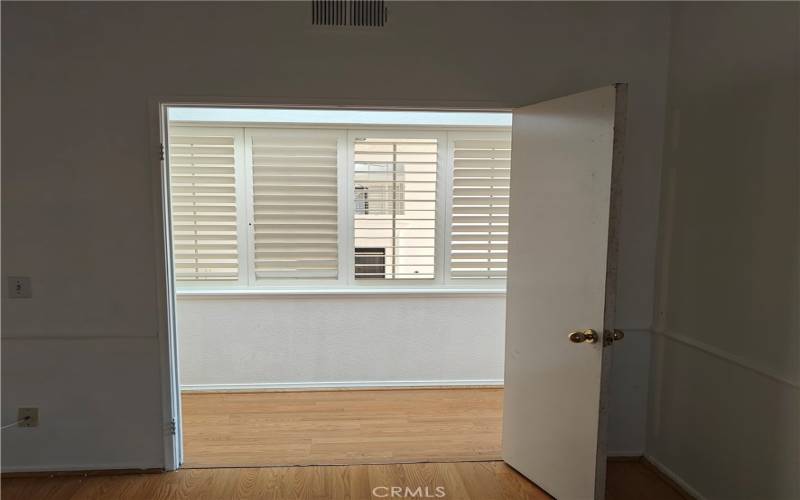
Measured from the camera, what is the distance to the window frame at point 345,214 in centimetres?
335

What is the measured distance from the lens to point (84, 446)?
7.58 ft

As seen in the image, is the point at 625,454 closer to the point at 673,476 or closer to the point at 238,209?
the point at 673,476

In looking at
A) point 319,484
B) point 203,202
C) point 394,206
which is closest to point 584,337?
point 319,484

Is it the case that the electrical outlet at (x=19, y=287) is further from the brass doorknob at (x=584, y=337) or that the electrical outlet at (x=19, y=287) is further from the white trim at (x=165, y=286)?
the brass doorknob at (x=584, y=337)

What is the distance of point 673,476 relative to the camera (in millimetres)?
2271

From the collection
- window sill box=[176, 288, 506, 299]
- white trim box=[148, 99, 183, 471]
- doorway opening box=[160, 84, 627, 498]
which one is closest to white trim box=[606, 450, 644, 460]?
doorway opening box=[160, 84, 627, 498]

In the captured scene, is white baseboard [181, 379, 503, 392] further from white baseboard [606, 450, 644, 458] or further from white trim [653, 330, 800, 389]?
white trim [653, 330, 800, 389]

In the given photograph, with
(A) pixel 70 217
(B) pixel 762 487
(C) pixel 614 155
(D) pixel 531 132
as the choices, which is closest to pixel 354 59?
(D) pixel 531 132

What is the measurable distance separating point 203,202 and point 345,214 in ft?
3.43

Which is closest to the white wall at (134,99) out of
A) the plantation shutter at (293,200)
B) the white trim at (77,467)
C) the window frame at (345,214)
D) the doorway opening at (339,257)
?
the white trim at (77,467)

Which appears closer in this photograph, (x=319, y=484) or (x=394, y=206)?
(x=319, y=484)

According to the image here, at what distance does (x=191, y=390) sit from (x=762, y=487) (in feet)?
11.2

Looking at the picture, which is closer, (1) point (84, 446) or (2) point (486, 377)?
(1) point (84, 446)

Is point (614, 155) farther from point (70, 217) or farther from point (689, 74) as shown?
point (70, 217)
